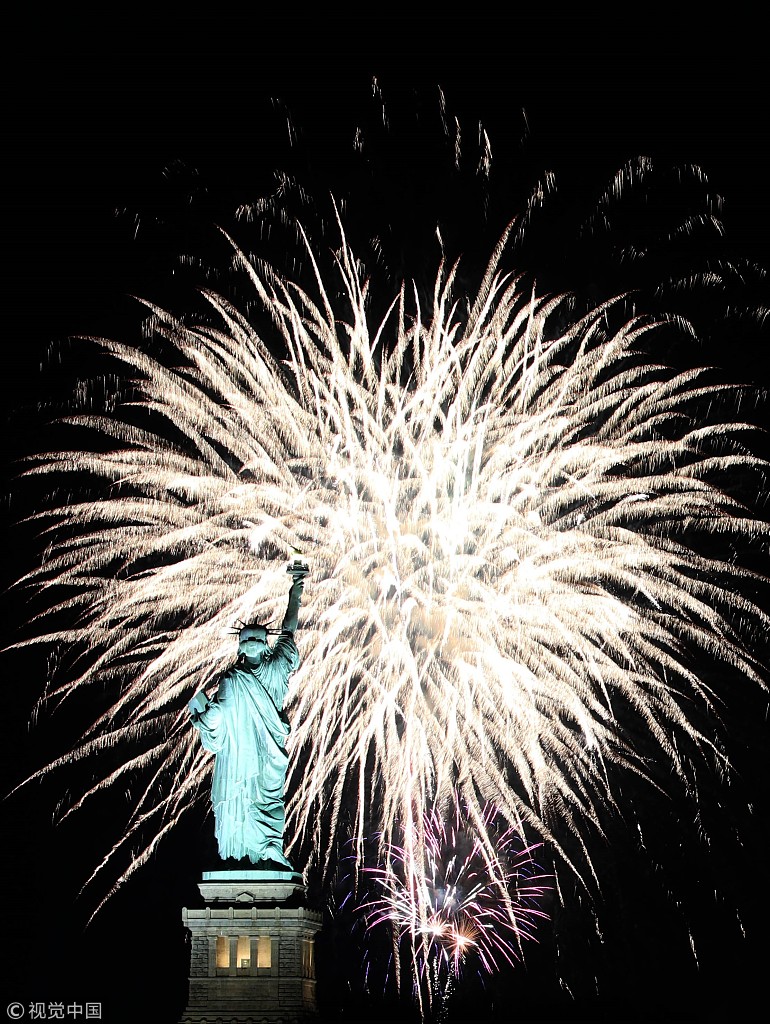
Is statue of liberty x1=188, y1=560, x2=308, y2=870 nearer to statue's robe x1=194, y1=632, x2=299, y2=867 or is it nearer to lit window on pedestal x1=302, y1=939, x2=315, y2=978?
statue's robe x1=194, y1=632, x2=299, y2=867

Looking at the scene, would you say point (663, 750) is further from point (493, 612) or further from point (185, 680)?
point (185, 680)

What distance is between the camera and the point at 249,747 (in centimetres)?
2730

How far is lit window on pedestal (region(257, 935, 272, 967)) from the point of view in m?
26.8

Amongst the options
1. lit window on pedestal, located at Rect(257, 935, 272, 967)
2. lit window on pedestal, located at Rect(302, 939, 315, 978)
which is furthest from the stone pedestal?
lit window on pedestal, located at Rect(302, 939, 315, 978)

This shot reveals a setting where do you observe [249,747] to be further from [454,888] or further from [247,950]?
[454,888]

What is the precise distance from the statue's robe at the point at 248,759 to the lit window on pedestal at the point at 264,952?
1.19m

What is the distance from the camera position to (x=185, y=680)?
34.5 metres

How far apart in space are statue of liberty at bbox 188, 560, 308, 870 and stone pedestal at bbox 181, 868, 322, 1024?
19.8 inches

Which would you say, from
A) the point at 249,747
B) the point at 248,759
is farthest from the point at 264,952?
the point at 249,747

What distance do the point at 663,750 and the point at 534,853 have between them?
417 cm

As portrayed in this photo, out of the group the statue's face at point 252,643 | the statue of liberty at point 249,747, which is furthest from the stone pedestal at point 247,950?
the statue's face at point 252,643

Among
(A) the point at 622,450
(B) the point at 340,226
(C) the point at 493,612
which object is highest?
(B) the point at 340,226

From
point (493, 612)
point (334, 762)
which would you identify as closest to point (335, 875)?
point (334, 762)

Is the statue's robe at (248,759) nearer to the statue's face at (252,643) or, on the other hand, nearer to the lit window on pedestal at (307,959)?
the statue's face at (252,643)
